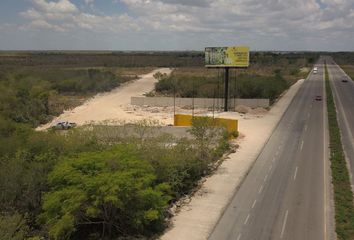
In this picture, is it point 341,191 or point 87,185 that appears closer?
point 87,185

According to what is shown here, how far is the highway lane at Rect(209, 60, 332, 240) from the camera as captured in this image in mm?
25281

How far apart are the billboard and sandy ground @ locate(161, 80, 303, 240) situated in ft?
44.0

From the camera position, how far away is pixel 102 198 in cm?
2269

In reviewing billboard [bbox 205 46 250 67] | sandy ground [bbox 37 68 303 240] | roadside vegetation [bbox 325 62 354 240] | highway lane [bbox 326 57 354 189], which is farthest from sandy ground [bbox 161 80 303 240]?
billboard [bbox 205 46 250 67]

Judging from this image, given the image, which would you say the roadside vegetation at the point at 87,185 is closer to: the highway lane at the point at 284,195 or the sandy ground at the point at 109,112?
the highway lane at the point at 284,195

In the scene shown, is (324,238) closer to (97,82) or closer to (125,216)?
(125,216)

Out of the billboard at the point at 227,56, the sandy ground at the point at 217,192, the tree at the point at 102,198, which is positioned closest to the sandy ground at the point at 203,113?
the sandy ground at the point at 217,192

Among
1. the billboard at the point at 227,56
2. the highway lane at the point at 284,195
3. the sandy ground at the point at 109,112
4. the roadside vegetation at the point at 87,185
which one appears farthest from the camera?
the billboard at the point at 227,56

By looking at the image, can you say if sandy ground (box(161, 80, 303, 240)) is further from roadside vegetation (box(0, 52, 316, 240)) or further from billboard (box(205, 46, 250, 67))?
billboard (box(205, 46, 250, 67))

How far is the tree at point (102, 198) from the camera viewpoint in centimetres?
2267

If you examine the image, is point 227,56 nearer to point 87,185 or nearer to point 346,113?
point 346,113

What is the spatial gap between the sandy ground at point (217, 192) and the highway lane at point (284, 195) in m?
0.65

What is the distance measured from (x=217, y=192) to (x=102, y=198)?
38.0ft

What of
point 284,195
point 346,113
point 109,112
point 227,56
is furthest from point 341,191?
point 109,112
